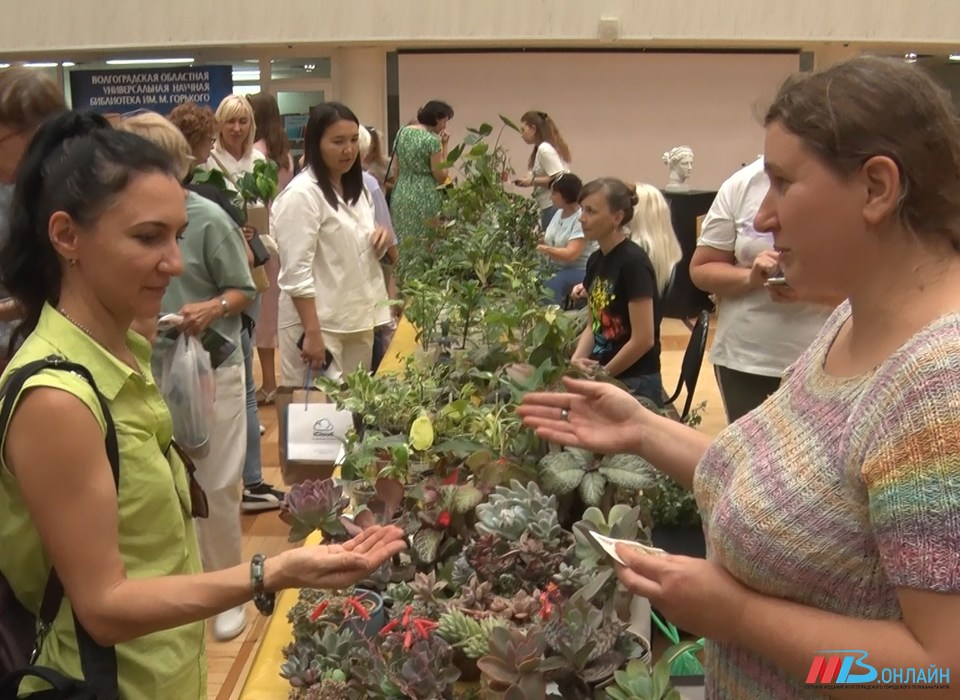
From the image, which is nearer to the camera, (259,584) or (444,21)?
(259,584)

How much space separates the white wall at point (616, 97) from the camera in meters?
9.77

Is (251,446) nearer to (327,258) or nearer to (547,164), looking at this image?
(327,258)

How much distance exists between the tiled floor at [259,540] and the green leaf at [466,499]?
2.05ft

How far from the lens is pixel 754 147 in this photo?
1033 cm

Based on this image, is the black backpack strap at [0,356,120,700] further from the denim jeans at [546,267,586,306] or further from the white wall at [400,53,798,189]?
the white wall at [400,53,798,189]

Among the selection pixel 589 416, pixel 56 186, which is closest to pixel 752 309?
pixel 589 416

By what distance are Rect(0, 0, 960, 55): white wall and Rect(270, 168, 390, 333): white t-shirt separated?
5.75m

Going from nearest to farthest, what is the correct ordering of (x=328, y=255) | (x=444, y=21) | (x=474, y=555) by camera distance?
(x=474, y=555), (x=328, y=255), (x=444, y=21)

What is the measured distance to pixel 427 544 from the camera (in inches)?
62.9

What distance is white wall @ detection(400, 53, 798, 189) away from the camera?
9.77 m

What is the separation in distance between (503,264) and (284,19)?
6456 millimetres

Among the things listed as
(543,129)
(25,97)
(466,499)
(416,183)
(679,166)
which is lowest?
(466,499)

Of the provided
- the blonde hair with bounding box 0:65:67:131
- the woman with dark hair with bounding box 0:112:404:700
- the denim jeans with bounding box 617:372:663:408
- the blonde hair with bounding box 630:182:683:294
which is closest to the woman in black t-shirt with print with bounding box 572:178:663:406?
the denim jeans with bounding box 617:372:663:408

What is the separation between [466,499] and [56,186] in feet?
2.81
